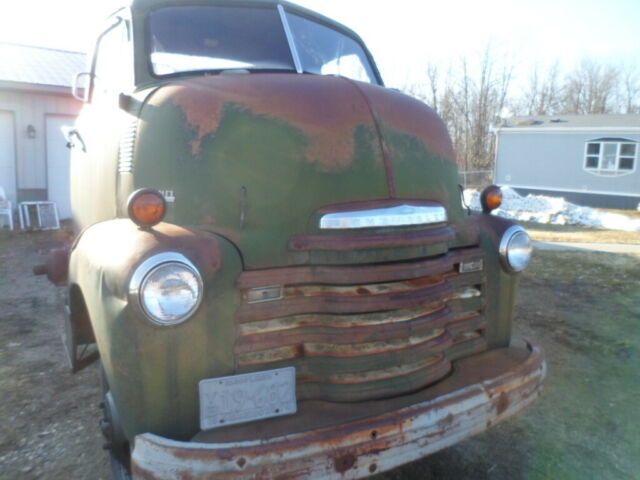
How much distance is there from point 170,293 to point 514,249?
192 cm

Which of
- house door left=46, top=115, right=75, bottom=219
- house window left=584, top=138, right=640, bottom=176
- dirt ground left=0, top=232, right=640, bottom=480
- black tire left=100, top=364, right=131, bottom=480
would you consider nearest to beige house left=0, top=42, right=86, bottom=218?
house door left=46, top=115, right=75, bottom=219

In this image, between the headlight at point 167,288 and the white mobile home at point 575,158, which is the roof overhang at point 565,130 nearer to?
the white mobile home at point 575,158

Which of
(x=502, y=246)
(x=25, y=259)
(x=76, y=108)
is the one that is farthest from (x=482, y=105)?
(x=502, y=246)

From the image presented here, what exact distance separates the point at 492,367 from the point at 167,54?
101 inches

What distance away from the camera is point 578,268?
812 centimetres

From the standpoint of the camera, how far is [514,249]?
294cm

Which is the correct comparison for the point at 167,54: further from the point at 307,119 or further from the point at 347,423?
the point at 347,423

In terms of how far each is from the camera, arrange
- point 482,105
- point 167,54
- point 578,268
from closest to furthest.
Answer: point 167,54, point 578,268, point 482,105

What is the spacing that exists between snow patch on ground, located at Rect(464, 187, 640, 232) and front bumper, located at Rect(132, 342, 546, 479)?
11833mm

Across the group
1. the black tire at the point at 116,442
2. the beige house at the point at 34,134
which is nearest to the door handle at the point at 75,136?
the black tire at the point at 116,442

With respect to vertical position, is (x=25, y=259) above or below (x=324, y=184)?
below

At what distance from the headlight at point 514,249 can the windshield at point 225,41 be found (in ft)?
5.36

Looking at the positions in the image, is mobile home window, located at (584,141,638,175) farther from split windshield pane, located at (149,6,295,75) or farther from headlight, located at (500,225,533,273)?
split windshield pane, located at (149,6,295,75)

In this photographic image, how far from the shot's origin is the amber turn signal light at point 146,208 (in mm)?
2148
